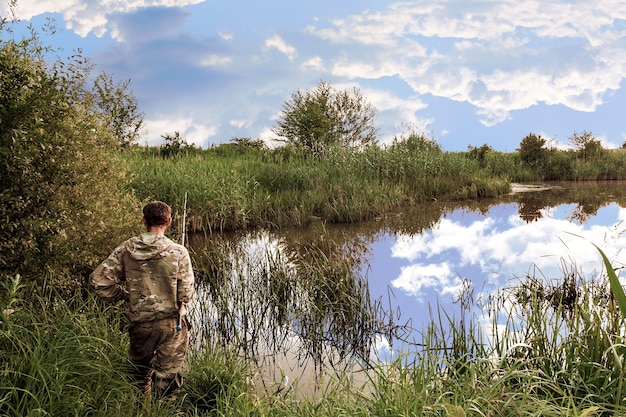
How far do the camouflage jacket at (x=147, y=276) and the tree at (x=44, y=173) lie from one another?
1899 millimetres

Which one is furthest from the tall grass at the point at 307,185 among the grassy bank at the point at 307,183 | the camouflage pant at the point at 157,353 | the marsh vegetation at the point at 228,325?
the camouflage pant at the point at 157,353

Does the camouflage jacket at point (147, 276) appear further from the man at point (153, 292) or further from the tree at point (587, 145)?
the tree at point (587, 145)

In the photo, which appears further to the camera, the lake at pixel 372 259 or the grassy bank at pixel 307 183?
the grassy bank at pixel 307 183

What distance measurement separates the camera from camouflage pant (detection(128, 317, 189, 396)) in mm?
4094

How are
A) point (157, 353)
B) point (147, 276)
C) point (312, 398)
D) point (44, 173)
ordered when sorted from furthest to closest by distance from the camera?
point (44, 173) < point (312, 398) < point (157, 353) < point (147, 276)

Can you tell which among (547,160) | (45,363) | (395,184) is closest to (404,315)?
(45,363)

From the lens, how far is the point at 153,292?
403cm

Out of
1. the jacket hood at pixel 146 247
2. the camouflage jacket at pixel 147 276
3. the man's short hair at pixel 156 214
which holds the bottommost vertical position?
the camouflage jacket at pixel 147 276

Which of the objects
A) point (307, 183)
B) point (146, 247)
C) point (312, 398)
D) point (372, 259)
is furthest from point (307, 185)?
point (146, 247)

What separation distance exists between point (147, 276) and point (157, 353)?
0.65 meters

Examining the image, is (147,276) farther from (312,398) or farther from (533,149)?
(533,149)

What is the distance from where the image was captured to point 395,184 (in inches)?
754

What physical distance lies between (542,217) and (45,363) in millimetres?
15050

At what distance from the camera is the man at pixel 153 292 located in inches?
159
